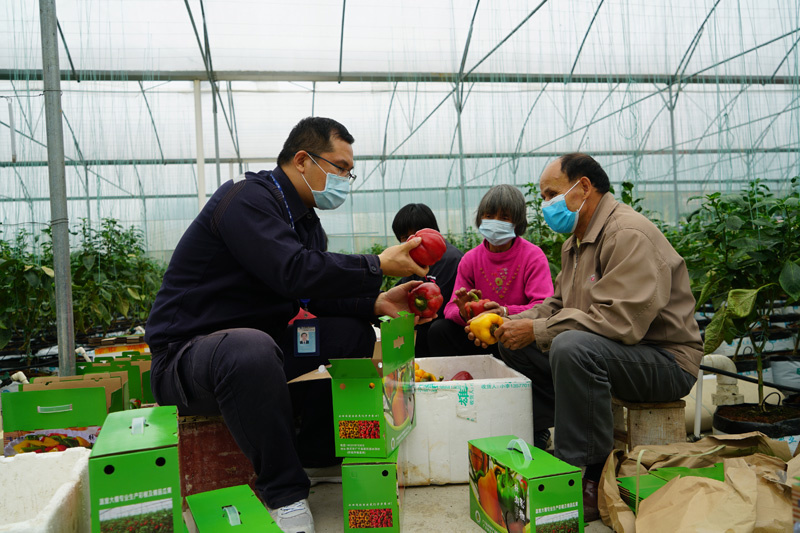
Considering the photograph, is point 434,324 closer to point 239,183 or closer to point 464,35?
point 239,183

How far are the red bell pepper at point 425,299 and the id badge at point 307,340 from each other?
1.51ft

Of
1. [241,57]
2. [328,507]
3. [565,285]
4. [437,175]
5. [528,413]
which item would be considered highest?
[241,57]

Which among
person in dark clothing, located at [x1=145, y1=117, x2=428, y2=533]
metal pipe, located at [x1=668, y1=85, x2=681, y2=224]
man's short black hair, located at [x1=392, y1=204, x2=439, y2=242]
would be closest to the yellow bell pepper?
person in dark clothing, located at [x1=145, y1=117, x2=428, y2=533]

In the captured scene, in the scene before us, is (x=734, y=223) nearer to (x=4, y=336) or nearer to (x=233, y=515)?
(x=233, y=515)

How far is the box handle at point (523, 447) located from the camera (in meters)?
1.74

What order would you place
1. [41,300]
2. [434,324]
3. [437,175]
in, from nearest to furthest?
[434,324] → [41,300] → [437,175]

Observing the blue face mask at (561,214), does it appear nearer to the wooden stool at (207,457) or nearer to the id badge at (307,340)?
the id badge at (307,340)

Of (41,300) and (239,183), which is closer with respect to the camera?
(239,183)

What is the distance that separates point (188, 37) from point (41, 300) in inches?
190

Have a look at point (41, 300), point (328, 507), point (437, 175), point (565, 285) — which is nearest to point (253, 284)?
point (328, 507)

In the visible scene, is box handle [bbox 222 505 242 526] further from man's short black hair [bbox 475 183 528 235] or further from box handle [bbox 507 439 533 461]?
man's short black hair [bbox 475 183 528 235]

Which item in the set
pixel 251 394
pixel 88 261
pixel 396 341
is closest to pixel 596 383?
pixel 396 341

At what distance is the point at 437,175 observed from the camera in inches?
409

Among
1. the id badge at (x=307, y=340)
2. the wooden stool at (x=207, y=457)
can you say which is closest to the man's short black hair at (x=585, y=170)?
the id badge at (x=307, y=340)
